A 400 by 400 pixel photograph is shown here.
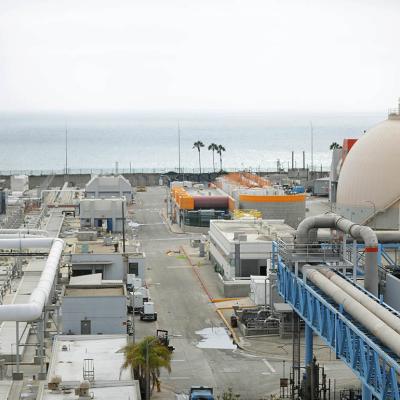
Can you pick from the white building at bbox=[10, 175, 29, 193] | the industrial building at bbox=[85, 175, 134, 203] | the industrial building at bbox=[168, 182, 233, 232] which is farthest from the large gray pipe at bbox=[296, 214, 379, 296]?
the white building at bbox=[10, 175, 29, 193]

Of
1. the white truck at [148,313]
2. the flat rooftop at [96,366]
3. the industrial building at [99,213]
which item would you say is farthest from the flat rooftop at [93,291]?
the industrial building at [99,213]

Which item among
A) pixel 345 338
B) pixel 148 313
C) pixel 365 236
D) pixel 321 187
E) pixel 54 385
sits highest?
pixel 365 236

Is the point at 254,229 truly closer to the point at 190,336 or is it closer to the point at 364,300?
the point at 190,336

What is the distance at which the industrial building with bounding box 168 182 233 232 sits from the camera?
258ft

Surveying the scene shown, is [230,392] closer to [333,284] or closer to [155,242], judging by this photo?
[333,284]

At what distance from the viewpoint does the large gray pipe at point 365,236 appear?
110ft

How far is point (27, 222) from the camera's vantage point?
240 ft

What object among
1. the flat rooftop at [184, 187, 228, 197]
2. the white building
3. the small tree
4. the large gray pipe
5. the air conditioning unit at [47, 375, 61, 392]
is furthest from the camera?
the white building

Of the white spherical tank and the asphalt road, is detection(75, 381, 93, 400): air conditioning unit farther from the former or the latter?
the white spherical tank

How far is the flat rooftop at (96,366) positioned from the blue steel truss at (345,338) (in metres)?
6.27

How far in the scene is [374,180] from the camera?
2371 inches

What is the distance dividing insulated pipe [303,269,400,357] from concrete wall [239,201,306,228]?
4188 cm

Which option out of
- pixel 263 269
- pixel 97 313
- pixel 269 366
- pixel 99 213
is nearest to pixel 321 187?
pixel 99 213

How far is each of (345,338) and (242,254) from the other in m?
26.5
